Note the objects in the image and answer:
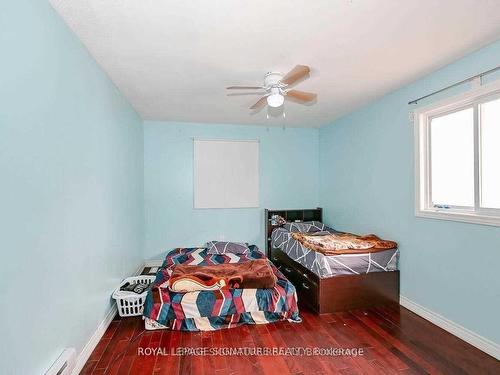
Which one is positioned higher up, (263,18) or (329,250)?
(263,18)

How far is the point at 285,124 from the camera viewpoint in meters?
4.60

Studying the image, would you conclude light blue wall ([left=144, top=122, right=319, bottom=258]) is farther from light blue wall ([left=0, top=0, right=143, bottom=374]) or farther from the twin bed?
light blue wall ([left=0, top=0, right=143, bottom=374])

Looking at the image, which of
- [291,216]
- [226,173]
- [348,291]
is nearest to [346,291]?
[348,291]

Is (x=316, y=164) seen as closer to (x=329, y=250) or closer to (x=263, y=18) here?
(x=329, y=250)

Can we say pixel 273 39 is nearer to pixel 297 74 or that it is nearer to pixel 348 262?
pixel 297 74

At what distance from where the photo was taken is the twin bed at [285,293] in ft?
7.86

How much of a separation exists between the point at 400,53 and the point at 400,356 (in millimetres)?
2488

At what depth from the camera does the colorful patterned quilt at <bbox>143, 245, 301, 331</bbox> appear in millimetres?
2385

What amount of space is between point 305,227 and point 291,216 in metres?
0.44

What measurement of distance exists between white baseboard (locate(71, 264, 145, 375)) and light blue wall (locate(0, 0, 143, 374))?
67mm

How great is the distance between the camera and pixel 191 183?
14.7 feet

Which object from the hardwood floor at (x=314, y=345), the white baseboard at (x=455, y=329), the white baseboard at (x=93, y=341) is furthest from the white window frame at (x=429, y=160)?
the white baseboard at (x=93, y=341)

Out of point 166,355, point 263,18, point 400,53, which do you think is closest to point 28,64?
point 263,18

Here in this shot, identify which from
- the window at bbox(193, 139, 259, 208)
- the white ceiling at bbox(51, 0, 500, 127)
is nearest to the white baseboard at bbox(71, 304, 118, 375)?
the window at bbox(193, 139, 259, 208)
